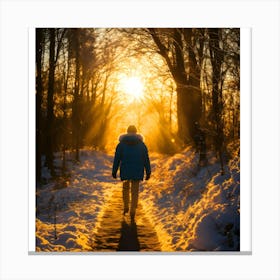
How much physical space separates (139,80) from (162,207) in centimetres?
254

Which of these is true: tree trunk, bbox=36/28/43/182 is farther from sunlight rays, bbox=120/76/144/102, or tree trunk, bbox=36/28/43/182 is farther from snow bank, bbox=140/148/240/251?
snow bank, bbox=140/148/240/251

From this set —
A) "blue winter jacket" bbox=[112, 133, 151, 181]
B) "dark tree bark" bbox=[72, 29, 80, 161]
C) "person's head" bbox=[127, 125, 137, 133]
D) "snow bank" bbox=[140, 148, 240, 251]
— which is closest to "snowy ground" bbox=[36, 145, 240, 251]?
"snow bank" bbox=[140, 148, 240, 251]

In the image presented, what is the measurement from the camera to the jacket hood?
9156 millimetres

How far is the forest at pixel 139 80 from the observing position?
916cm

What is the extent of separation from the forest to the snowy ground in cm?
45

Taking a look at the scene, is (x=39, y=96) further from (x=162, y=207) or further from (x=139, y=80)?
(x=162, y=207)

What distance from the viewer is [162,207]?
9.88 meters

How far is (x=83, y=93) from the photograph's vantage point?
10.9m

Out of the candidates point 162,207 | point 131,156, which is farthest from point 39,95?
point 162,207

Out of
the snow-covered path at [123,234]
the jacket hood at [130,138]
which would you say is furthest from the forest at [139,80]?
the snow-covered path at [123,234]

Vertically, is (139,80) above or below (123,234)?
above
